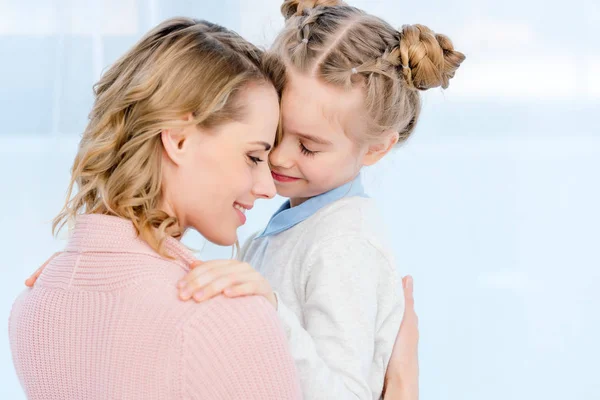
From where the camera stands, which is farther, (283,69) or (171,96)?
(283,69)

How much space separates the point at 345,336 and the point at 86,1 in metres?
1.75

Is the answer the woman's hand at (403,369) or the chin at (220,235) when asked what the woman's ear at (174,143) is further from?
the woman's hand at (403,369)

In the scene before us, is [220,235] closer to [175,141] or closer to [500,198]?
[175,141]

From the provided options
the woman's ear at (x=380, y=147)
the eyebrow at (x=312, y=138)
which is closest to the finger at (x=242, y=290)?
the eyebrow at (x=312, y=138)

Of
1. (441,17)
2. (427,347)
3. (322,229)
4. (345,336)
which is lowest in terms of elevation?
(427,347)

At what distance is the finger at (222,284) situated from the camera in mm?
1060

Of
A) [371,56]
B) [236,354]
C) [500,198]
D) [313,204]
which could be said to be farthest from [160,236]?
[500,198]

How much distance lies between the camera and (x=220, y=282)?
1.09 metres

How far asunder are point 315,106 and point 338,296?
345mm

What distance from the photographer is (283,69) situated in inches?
58.3

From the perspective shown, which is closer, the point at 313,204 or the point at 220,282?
the point at 220,282

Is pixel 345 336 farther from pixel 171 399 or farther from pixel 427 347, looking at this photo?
pixel 427 347

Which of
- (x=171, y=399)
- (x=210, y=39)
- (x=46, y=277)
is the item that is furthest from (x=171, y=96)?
(x=171, y=399)

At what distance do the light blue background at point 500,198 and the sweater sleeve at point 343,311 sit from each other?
1.12 meters
